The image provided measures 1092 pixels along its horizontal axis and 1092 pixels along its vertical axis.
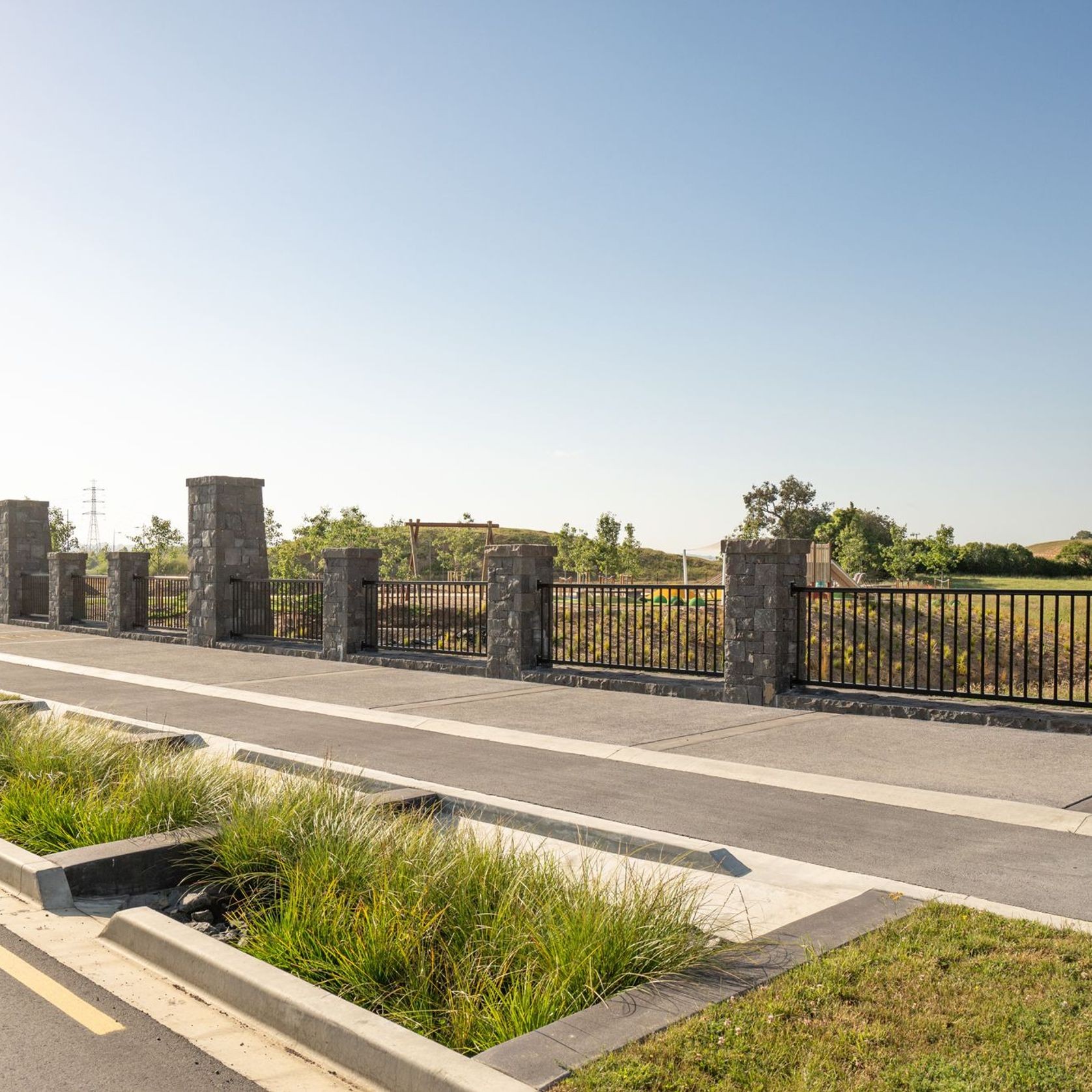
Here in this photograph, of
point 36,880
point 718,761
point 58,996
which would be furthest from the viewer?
point 718,761

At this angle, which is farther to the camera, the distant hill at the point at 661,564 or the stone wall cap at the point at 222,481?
the distant hill at the point at 661,564

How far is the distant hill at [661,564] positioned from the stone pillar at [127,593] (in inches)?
2182

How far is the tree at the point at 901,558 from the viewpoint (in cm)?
6906

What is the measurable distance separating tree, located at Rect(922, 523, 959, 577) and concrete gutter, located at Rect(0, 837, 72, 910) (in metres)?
61.8

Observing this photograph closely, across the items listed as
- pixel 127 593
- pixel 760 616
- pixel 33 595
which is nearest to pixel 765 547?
pixel 760 616

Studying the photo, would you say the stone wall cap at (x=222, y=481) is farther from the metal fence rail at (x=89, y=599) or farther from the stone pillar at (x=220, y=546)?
the metal fence rail at (x=89, y=599)

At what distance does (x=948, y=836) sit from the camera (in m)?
6.41

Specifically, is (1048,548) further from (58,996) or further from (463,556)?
(58,996)

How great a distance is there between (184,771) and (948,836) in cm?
491

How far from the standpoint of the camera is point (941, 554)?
215 ft

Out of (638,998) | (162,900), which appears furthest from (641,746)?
(638,998)

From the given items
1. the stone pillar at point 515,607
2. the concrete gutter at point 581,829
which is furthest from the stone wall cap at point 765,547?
the concrete gutter at point 581,829

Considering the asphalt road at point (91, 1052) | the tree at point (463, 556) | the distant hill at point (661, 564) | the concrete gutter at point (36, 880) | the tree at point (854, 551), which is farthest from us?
the distant hill at point (661, 564)

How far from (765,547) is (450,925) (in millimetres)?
8217
